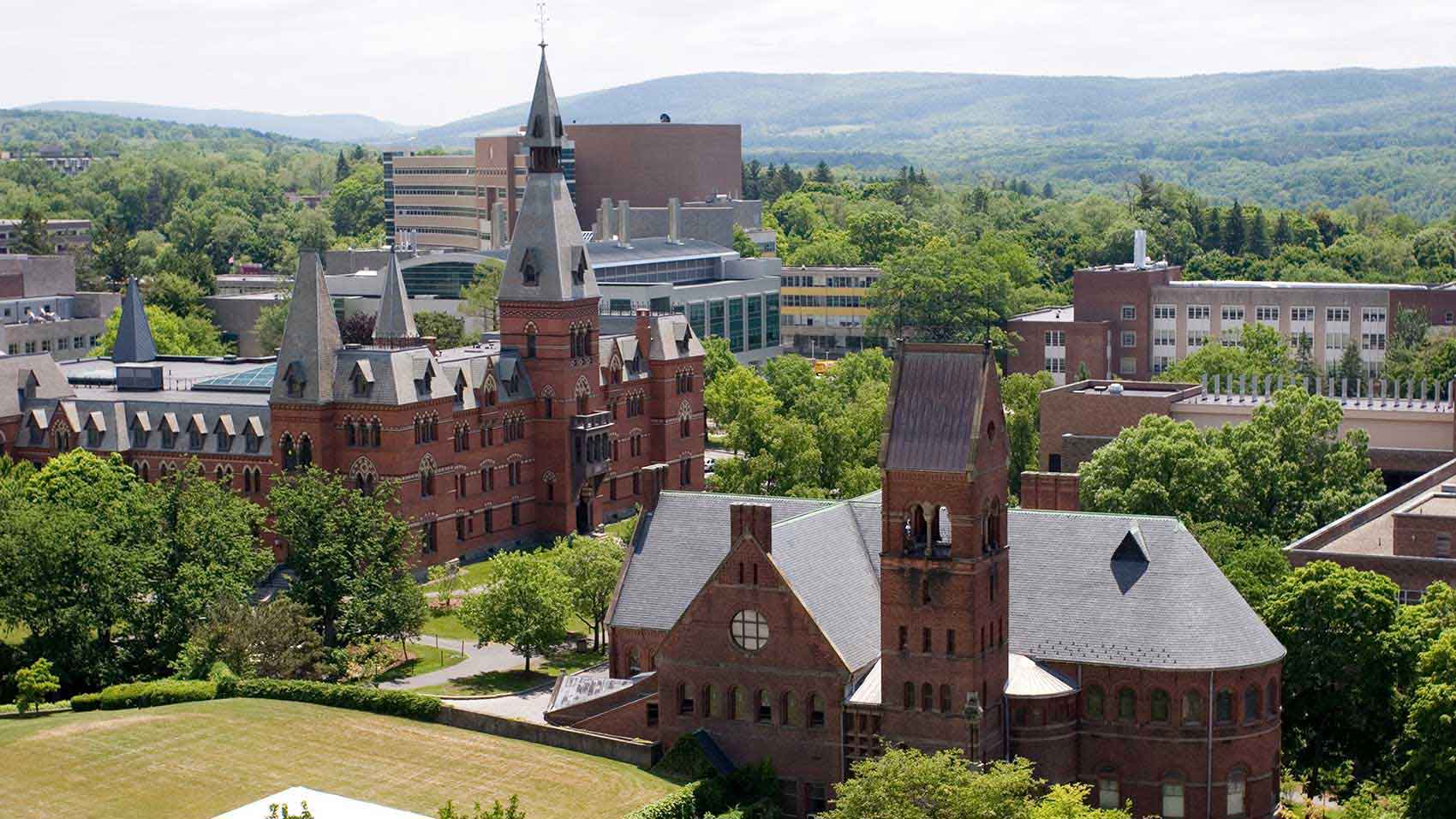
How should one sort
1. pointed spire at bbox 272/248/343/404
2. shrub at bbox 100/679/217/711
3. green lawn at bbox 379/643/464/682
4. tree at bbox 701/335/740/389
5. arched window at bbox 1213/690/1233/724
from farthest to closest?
tree at bbox 701/335/740/389
pointed spire at bbox 272/248/343/404
green lawn at bbox 379/643/464/682
shrub at bbox 100/679/217/711
arched window at bbox 1213/690/1233/724

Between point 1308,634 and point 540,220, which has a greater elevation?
point 540,220

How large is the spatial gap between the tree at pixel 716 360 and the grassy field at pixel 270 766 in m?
87.4

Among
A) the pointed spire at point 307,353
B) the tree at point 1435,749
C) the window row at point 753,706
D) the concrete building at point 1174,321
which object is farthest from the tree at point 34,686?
the concrete building at point 1174,321

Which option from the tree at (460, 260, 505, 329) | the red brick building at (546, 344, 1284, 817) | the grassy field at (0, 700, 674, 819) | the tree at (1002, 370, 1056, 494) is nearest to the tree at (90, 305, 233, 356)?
the tree at (460, 260, 505, 329)

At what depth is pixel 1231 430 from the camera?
108938 millimetres

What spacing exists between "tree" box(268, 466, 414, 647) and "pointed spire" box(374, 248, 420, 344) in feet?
92.1

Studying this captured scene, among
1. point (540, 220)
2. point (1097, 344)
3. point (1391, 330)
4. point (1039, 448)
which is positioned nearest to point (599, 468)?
point (540, 220)

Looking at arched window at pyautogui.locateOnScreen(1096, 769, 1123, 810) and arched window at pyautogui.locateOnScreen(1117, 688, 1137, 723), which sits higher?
arched window at pyautogui.locateOnScreen(1117, 688, 1137, 723)

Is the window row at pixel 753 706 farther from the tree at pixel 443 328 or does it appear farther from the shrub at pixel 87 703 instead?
the tree at pixel 443 328

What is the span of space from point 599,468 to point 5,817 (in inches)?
2277

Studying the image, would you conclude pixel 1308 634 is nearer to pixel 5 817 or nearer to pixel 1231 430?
pixel 1231 430

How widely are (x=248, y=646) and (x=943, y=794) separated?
34.6m

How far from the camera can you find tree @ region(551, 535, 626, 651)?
97.6m

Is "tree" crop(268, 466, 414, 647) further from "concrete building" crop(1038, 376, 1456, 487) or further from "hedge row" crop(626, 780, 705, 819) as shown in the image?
"concrete building" crop(1038, 376, 1456, 487)
